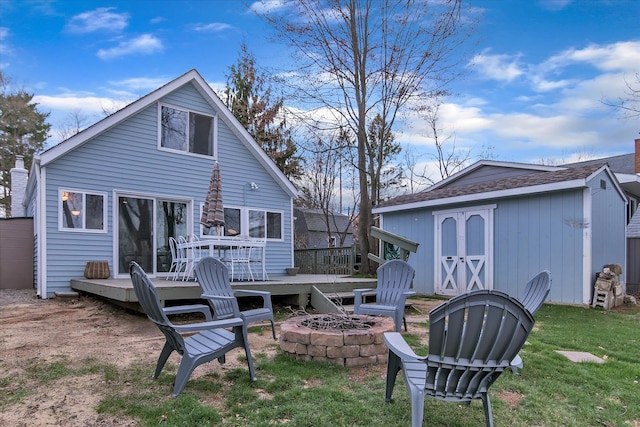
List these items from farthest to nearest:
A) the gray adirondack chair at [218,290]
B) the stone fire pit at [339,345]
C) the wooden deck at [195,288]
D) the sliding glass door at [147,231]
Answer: the sliding glass door at [147,231]
the wooden deck at [195,288]
the gray adirondack chair at [218,290]
the stone fire pit at [339,345]

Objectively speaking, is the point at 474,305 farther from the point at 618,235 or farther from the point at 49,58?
the point at 49,58

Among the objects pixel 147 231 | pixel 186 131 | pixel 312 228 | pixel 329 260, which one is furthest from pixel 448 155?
pixel 147 231

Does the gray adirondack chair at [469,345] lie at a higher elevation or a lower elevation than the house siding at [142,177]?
lower

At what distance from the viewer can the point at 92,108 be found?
18156mm

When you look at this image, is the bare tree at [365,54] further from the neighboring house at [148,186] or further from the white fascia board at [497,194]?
the neighboring house at [148,186]

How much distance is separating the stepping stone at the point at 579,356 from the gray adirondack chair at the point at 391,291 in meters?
1.68

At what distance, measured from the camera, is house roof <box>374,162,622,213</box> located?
7477mm

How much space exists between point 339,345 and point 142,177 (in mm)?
6741

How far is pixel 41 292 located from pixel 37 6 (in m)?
8.27

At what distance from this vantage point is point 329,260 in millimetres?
13508

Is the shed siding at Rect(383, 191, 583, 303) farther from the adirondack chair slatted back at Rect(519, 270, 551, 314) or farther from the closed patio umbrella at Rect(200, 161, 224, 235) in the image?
the closed patio umbrella at Rect(200, 161, 224, 235)

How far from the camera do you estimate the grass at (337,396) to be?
2.48 metres

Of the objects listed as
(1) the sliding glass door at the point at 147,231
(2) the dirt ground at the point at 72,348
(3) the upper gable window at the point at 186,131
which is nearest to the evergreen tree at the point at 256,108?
(3) the upper gable window at the point at 186,131

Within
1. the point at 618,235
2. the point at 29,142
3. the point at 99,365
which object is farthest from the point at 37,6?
the point at 618,235
